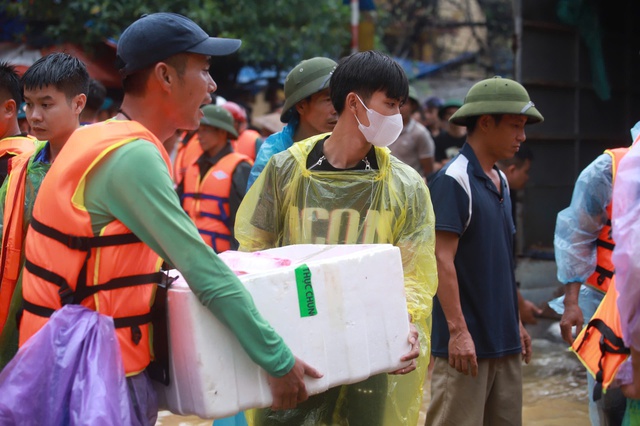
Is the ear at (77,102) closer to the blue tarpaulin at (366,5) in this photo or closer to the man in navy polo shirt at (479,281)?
the man in navy polo shirt at (479,281)

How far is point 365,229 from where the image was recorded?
3.41 meters

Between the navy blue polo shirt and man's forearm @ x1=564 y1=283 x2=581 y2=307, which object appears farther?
man's forearm @ x1=564 y1=283 x2=581 y2=307

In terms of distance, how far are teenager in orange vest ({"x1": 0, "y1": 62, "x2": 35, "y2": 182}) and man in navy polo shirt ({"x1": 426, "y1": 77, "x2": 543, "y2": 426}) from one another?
1929mm

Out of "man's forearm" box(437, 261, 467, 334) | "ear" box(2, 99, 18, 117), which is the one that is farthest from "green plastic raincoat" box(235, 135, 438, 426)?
"ear" box(2, 99, 18, 117)

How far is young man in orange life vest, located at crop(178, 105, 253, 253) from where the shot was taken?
22.6 feet

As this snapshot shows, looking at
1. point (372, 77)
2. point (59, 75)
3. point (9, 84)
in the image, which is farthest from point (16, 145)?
point (372, 77)

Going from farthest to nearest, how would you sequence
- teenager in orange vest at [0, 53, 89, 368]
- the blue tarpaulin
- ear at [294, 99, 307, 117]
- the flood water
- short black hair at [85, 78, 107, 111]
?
the blue tarpaulin, the flood water, short black hair at [85, 78, 107, 111], ear at [294, 99, 307, 117], teenager in orange vest at [0, 53, 89, 368]

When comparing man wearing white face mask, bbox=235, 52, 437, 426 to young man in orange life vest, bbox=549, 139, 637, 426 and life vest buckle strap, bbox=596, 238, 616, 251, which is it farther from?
life vest buckle strap, bbox=596, 238, 616, 251

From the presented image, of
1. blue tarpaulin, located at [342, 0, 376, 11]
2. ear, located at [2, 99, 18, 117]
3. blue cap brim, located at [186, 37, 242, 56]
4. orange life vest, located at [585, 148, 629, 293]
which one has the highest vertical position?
blue tarpaulin, located at [342, 0, 376, 11]

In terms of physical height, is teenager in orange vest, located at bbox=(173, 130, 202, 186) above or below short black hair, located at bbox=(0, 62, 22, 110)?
below

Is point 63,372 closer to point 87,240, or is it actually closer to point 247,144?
point 87,240

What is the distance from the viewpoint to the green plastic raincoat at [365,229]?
11.0ft

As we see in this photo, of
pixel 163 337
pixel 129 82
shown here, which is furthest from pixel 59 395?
pixel 129 82

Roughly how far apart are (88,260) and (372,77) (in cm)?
140
